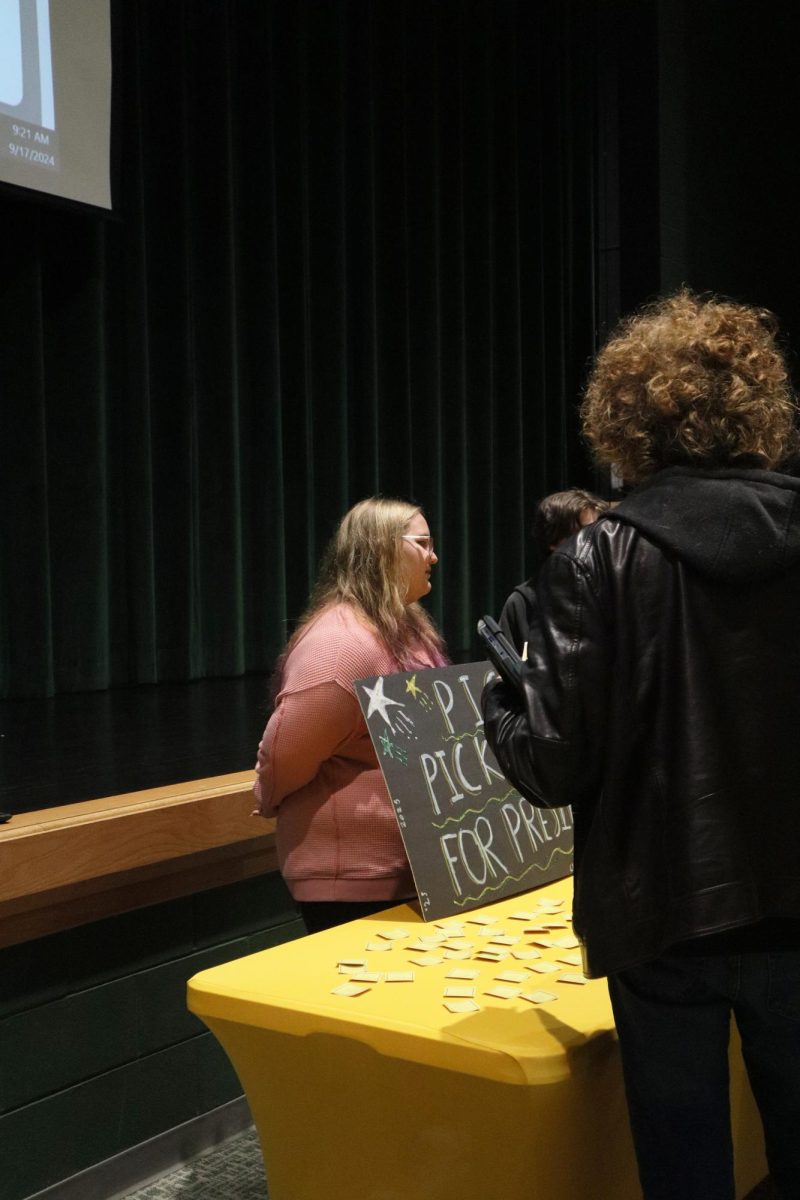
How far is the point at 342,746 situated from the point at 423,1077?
2.08ft

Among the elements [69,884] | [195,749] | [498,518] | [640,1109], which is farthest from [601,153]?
[640,1109]

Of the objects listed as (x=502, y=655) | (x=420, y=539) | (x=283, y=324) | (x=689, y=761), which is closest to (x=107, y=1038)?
(x=420, y=539)

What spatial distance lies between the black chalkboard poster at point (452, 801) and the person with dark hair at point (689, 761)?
691 mm

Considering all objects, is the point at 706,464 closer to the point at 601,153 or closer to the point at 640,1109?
the point at 640,1109

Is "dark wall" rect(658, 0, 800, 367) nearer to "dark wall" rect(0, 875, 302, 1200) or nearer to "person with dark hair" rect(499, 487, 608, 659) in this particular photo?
"person with dark hair" rect(499, 487, 608, 659)

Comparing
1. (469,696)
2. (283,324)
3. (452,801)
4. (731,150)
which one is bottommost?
(452,801)

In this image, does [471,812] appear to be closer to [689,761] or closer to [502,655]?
[502,655]

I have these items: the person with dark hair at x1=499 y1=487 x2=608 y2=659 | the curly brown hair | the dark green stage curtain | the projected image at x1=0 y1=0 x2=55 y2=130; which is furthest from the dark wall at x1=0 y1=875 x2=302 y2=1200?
the projected image at x1=0 y1=0 x2=55 y2=130

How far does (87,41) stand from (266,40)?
47.0 inches

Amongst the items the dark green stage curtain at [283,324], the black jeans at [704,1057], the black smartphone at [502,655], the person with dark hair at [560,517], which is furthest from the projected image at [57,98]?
the black jeans at [704,1057]

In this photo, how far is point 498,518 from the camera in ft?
22.9

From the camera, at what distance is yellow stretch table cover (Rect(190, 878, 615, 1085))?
1421 millimetres

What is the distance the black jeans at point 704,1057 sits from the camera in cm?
122

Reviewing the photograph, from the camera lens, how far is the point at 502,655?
1328 mm
